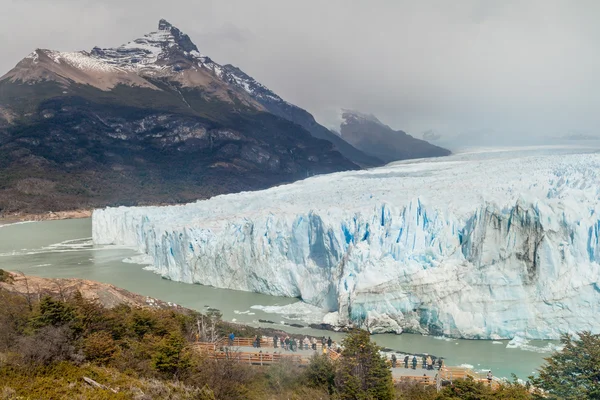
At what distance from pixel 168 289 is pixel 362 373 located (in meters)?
16.4

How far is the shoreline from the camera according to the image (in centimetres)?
5936

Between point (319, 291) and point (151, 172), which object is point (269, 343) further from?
point (151, 172)

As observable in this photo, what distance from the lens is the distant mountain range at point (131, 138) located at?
7834cm

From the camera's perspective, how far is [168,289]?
76.5ft

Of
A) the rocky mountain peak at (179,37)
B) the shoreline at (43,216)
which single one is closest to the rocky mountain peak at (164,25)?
the rocky mountain peak at (179,37)

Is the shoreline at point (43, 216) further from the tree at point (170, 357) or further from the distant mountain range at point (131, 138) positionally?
the tree at point (170, 357)

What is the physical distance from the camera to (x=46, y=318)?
367 inches

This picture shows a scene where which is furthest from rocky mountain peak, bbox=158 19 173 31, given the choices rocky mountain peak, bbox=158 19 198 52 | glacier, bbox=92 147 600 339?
glacier, bbox=92 147 600 339

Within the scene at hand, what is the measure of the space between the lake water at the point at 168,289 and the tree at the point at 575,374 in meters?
5.01

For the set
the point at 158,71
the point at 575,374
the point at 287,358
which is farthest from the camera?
the point at 158,71

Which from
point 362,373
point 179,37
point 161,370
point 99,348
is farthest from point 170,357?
point 179,37

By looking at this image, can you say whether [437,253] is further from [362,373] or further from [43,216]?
[43,216]

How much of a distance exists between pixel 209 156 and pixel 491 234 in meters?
89.5

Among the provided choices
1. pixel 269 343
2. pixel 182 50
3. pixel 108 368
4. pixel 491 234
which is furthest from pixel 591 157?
pixel 182 50
